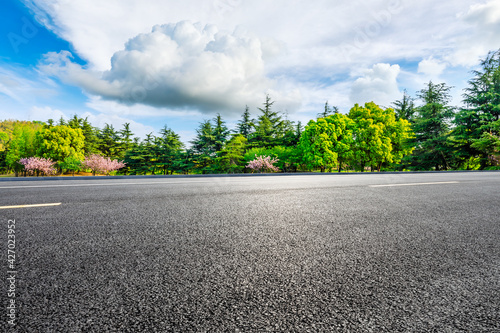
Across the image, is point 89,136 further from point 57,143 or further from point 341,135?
point 341,135

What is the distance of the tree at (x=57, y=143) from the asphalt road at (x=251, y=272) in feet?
113

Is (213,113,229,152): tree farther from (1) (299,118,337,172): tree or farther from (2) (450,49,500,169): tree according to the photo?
(2) (450,49,500,169): tree

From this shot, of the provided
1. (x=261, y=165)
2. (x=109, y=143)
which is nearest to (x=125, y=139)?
(x=109, y=143)

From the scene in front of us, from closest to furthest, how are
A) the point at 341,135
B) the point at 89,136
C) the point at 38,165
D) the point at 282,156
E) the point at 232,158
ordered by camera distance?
the point at 38,165 → the point at 282,156 → the point at 232,158 → the point at 341,135 → the point at 89,136

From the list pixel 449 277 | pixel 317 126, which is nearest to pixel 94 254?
pixel 449 277

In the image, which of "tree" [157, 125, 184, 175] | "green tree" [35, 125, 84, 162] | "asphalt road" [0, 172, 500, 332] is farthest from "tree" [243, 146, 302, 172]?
"asphalt road" [0, 172, 500, 332]

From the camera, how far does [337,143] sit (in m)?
28.3

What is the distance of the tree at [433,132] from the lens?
30578mm

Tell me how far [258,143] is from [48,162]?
25560 mm

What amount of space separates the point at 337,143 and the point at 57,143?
36.5 m

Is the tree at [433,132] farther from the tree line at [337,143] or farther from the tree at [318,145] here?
the tree at [318,145]

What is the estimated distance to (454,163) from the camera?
32.8 metres

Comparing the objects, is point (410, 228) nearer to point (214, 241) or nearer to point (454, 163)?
point (214, 241)

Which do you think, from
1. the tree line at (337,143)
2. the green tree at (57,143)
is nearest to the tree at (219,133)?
the tree line at (337,143)
